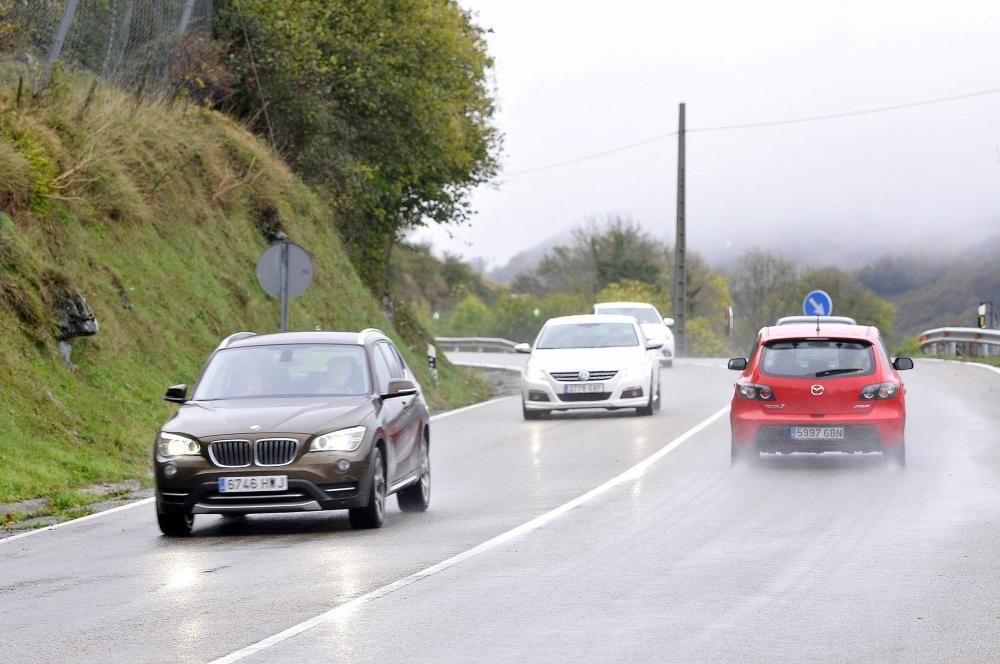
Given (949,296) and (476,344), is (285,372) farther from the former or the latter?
(949,296)

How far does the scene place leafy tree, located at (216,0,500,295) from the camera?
34844mm

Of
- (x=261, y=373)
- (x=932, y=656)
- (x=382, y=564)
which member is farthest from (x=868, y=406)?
(x=932, y=656)

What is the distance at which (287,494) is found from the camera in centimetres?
1305

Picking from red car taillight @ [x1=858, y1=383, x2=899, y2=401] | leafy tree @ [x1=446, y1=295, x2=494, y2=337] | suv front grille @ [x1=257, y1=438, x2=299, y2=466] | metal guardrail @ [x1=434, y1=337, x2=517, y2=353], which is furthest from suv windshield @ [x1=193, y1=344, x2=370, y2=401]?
leafy tree @ [x1=446, y1=295, x2=494, y2=337]

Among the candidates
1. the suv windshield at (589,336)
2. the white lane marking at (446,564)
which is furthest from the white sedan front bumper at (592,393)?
the white lane marking at (446,564)

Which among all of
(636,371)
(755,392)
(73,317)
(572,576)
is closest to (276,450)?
(572,576)

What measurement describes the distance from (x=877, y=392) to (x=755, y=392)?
4.12ft

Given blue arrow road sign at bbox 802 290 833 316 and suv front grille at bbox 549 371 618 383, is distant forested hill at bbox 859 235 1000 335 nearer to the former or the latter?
blue arrow road sign at bbox 802 290 833 316

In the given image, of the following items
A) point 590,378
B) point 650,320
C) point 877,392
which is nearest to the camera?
point 877,392

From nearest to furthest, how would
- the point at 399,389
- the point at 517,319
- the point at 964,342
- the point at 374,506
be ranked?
1. the point at 374,506
2. the point at 399,389
3. the point at 964,342
4. the point at 517,319

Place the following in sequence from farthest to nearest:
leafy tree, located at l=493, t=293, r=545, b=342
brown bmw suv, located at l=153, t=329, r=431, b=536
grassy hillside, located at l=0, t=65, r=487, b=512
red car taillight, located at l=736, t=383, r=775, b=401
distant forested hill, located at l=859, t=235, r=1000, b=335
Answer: distant forested hill, located at l=859, t=235, r=1000, b=335 < leafy tree, located at l=493, t=293, r=545, b=342 < grassy hillside, located at l=0, t=65, r=487, b=512 < red car taillight, located at l=736, t=383, r=775, b=401 < brown bmw suv, located at l=153, t=329, r=431, b=536

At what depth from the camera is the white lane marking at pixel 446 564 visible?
827 centimetres

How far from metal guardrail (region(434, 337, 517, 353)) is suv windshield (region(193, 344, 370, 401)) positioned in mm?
63787

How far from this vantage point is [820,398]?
59.1ft
